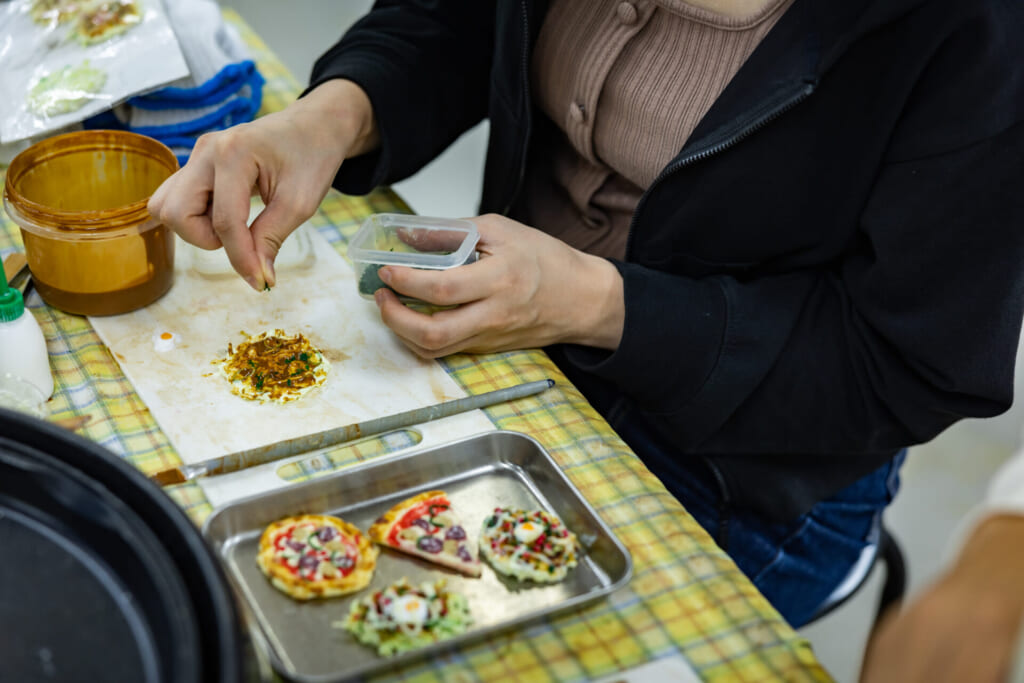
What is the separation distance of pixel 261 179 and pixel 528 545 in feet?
1.76

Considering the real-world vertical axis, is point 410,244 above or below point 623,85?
below

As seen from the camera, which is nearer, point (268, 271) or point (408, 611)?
point (408, 611)

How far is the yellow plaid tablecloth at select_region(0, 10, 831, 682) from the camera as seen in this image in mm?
740

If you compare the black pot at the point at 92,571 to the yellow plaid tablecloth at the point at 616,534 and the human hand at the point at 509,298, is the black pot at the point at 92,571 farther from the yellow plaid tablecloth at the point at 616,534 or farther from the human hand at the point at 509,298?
the human hand at the point at 509,298

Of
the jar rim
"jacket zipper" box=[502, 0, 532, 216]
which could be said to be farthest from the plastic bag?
"jacket zipper" box=[502, 0, 532, 216]

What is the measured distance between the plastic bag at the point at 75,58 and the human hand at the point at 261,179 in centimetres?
29

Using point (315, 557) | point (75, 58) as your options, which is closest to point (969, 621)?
point (315, 557)

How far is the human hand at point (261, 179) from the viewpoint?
1004 mm

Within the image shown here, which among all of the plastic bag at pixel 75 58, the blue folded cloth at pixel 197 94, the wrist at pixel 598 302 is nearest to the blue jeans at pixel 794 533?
the wrist at pixel 598 302

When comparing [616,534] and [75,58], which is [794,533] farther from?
[75,58]

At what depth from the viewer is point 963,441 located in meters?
2.37

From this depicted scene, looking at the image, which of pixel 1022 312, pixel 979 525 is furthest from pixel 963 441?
pixel 979 525

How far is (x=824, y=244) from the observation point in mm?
1088

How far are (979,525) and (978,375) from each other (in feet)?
1.65
